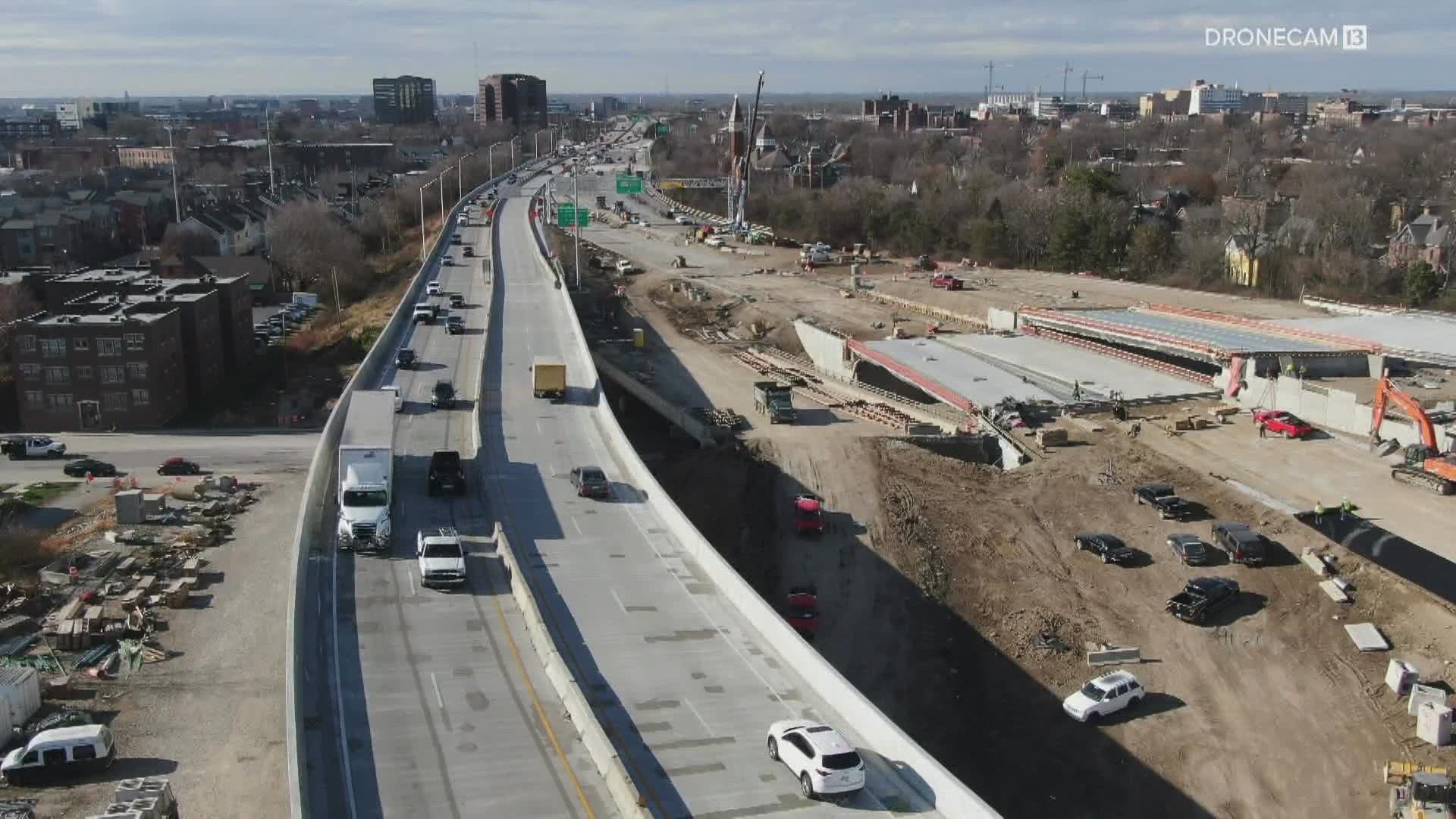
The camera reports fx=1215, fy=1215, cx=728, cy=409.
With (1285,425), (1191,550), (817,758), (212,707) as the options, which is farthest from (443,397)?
(1285,425)

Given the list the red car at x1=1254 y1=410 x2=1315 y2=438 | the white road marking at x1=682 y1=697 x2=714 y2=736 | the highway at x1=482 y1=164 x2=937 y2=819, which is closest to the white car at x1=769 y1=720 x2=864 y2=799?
the highway at x1=482 y1=164 x2=937 y2=819

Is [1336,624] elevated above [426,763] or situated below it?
below

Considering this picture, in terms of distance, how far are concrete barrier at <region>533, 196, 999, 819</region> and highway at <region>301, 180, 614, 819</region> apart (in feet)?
10.5

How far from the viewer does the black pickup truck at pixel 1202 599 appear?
2416 cm

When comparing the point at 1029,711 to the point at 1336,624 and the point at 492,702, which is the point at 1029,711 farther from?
the point at 492,702

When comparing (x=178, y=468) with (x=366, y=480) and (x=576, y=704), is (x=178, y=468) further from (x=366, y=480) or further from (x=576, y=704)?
(x=576, y=704)

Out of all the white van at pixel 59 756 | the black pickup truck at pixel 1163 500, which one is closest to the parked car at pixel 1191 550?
the black pickup truck at pixel 1163 500

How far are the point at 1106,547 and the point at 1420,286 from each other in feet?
106

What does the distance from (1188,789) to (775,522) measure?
39.9 feet

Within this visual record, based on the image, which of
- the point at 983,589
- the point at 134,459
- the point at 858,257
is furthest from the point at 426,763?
the point at 858,257

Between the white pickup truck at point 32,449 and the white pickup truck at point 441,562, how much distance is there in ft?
77.3

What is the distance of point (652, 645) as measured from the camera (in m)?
17.1

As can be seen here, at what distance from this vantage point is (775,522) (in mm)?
29562

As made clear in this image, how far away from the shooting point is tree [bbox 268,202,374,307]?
6988 cm
